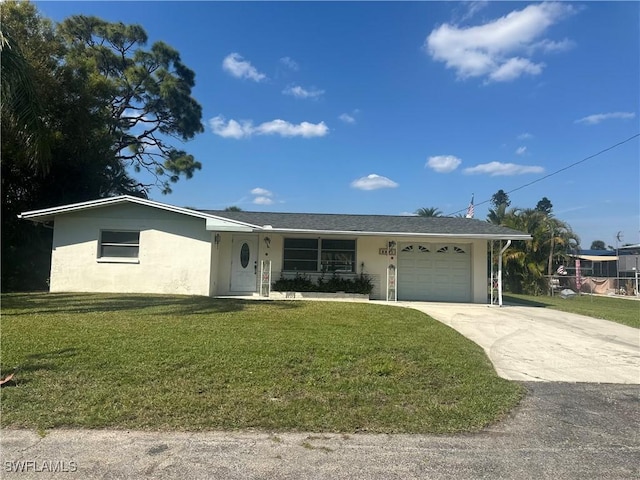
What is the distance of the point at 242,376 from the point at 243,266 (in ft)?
35.4

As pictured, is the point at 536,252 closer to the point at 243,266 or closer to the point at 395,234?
the point at 395,234

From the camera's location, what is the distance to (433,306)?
14141mm

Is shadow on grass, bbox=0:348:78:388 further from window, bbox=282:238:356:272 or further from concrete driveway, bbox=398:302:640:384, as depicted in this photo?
window, bbox=282:238:356:272

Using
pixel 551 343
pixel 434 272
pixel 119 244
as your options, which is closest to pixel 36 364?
pixel 551 343

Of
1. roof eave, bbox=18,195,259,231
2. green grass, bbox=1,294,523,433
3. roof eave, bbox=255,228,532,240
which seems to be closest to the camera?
green grass, bbox=1,294,523,433

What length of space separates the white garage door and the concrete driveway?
274 centimetres

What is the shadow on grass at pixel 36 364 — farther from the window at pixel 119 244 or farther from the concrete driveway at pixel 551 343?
the window at pixel 119 244

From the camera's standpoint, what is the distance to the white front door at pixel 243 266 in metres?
16.0

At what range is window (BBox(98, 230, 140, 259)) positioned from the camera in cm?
1445

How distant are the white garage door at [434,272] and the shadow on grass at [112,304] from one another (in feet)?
19.3

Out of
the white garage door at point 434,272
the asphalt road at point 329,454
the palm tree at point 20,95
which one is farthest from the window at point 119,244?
the asphalt road at point 329,454

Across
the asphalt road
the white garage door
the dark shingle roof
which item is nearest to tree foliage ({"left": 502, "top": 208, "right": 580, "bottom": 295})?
the dark shingle roof

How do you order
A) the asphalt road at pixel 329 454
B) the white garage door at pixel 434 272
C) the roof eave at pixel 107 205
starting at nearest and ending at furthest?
1. the asphalt road at pixel 329 454
2. the roof eave at pixel 107 205
3. the white garage door at pixel 434 272

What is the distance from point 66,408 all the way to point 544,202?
102227 mm
